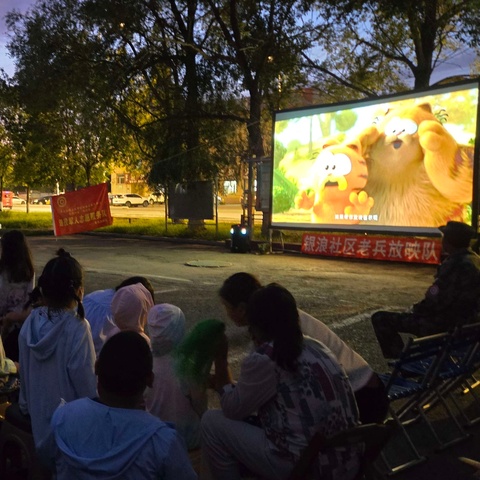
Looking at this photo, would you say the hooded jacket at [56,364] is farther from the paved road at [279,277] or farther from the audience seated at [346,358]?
the paved road at [279,277]

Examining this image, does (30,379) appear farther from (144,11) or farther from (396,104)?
(144,11)

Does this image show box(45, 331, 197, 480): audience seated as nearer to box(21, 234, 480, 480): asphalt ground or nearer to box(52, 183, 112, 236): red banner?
box(21, 234, 480, 480): asphalt ground

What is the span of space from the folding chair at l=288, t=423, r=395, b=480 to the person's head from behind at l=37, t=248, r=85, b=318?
1334 millimetres

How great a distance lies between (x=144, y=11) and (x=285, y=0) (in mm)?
5652

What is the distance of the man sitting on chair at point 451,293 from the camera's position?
16.6 ft

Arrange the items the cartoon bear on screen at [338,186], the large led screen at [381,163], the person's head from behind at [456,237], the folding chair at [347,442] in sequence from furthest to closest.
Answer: the cartoon bear on screen at [338,186]
the large led screen at [381,163]
the person's head from behind at [456,237]
the folding chair at [347,442]

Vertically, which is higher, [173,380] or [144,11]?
[144,11]

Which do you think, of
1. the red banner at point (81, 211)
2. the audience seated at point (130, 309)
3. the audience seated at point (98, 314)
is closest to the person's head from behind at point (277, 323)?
the audience seated at point (130, 309)

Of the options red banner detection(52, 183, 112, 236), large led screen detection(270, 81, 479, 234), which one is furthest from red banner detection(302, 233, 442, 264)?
red banner detection(52, 183, 112, 236)

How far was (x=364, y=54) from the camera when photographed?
22219 millimetres

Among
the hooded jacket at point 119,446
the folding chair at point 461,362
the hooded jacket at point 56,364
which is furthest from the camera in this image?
the folding chair at point 461,362

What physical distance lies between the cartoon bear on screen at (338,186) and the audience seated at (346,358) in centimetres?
1227

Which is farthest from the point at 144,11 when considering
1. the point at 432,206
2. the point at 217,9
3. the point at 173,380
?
the point at 173,380

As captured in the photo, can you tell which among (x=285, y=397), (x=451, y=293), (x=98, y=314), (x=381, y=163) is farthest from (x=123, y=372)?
(x=381, y=163)
